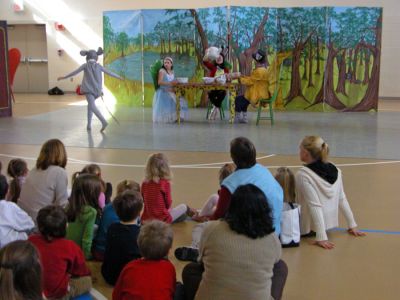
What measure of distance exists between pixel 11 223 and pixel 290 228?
2.00 m

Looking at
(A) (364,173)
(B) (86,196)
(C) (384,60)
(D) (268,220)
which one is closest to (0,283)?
(D) (268,220)

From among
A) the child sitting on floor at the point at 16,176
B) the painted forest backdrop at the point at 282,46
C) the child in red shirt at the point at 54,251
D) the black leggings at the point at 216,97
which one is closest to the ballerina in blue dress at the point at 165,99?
the black leggings at the point at 216,97

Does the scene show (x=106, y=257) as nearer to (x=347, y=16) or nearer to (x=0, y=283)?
(x=0, y=283)

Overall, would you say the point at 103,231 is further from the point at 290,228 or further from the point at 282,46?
the point at 282,46

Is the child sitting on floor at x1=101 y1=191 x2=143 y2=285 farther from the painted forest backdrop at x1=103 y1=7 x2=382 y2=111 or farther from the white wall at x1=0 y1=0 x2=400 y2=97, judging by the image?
the white wall at x1=0 y1=0 x2=400 y2=97

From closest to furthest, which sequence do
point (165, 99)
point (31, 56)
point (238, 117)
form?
1. point (238, 117)
2. point (165, 99)
3. point (31, 56)

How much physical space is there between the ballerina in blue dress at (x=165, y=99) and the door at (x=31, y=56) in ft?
30.3

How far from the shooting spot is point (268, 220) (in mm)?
2473

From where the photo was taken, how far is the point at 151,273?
8.62 ft

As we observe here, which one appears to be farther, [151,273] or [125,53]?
[125,53]

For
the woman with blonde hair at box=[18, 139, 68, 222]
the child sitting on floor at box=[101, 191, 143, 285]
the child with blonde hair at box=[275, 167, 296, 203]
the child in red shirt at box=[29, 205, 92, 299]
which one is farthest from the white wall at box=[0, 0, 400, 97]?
the child in red shirt at box=[29, 205, 92, 299]

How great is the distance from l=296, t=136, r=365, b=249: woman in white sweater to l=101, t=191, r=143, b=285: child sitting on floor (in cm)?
151

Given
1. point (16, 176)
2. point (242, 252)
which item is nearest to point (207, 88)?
point (16, 176)

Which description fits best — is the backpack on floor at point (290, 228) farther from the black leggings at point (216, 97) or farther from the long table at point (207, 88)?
the black leggings at point (216, 97)
